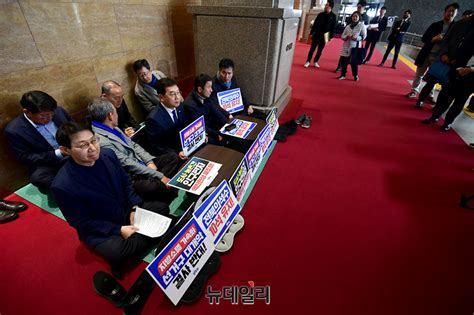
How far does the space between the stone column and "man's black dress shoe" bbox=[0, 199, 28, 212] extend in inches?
125

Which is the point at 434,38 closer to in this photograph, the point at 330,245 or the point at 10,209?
the point at 330,245

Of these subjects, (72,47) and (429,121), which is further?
(429,121)

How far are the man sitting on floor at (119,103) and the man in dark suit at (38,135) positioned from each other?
516 mm

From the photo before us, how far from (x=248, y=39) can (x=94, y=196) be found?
315 centimetres

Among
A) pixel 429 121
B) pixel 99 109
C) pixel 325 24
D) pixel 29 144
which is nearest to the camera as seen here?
pixel 99 109

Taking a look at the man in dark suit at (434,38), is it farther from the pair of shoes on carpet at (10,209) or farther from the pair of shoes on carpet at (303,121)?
the pair of shoes on carpet at (10,209)

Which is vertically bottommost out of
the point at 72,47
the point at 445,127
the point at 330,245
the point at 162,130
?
the point at 330,245

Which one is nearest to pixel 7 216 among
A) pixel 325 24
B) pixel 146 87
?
pixel 146 87

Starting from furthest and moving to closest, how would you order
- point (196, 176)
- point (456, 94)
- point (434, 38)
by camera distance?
point (434, 38) < point (456, 94) < point (196, 176)

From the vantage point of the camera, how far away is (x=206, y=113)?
3084 mm

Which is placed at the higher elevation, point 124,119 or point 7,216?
point 124,119

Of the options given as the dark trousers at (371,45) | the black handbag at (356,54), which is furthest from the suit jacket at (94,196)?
the dark trousers at (371,45)

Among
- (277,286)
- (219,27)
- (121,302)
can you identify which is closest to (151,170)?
(121,302)

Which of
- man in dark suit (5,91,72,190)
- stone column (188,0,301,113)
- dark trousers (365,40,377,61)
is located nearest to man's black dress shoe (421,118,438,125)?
stone column (188,0,301,113)
